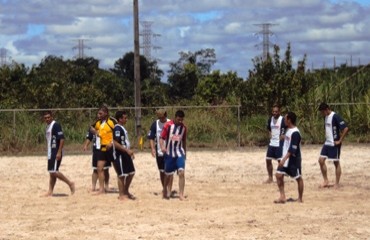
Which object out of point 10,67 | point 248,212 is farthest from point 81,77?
point 248,212

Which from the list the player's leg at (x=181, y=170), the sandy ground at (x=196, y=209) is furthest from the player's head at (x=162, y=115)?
the sandy ground at (x=196, y=209)

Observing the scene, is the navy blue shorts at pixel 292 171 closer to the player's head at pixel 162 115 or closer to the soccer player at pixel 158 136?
the soccer player at pixel 158 136

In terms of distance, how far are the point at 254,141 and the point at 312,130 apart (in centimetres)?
221

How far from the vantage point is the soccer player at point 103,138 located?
49.2 ft

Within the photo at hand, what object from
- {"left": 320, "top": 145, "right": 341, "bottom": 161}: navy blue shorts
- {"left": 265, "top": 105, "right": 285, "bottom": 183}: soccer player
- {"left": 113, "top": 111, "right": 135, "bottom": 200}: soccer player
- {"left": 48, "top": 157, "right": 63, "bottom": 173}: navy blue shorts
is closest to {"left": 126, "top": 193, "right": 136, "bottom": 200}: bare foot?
{"left": 113, "top": 111, "right": 135, "bottom": 200}: soccer player

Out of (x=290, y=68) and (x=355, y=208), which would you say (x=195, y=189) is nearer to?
(x=355, y=208)

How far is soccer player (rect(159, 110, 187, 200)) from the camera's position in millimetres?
14414

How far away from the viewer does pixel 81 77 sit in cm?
5747

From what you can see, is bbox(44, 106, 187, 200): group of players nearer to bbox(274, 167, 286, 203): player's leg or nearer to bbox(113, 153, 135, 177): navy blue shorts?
Answer: bbox(113, 153, 135, 177): navy blue shorts

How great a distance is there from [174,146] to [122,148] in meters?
0.97

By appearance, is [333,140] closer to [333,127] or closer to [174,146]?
[333,127]

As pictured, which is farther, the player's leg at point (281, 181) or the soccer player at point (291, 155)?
the player's leg at point (281, 181)

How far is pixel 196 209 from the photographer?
1318cm

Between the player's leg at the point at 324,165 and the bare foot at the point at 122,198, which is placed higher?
the player's leg at the point at 324,165
